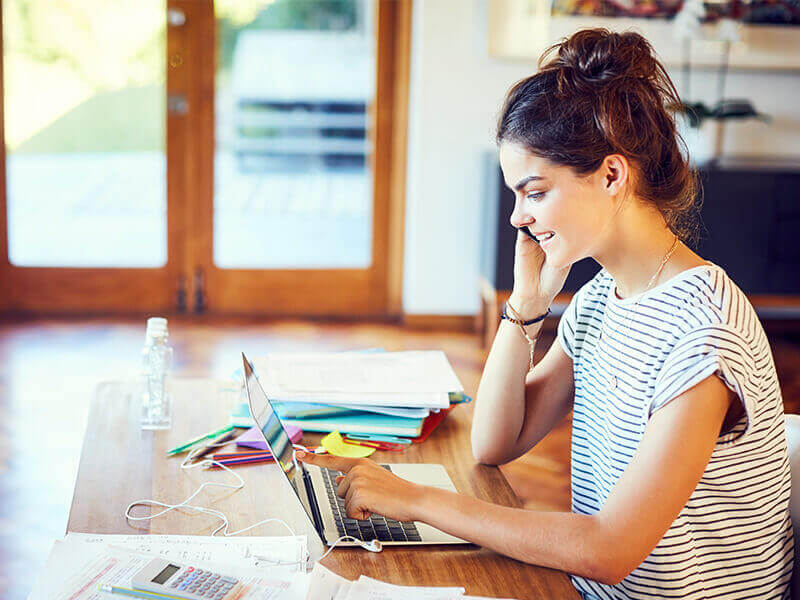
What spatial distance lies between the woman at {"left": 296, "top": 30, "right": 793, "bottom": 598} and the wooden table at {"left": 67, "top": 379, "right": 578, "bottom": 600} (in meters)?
0.04

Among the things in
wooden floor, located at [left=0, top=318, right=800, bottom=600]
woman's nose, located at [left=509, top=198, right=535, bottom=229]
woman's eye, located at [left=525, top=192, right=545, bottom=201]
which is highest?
woman's eye, located at [left=525, top=192, right=545, bottom=201]

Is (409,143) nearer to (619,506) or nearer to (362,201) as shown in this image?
(362,201)

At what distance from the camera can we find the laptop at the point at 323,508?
1.08 meters

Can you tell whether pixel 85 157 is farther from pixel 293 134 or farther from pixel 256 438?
pixel 256 438

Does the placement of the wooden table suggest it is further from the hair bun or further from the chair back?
the hair bun

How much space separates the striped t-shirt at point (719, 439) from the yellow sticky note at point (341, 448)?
34 cm

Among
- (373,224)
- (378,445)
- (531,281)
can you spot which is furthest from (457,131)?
(378,445)

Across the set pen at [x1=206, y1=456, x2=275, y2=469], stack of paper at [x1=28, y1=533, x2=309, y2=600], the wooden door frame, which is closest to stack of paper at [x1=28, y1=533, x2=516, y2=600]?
stack of paper at [x1=28, y1=533, x2=309, y2=600]

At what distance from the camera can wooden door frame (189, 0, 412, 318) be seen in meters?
4.18

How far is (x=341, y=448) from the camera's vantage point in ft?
4.47

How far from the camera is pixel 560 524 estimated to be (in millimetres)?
1025

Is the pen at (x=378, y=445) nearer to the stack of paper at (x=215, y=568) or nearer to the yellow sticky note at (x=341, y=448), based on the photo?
the yellow sticky note at (x=341, y=448)

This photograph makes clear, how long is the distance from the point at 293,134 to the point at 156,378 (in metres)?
2.97

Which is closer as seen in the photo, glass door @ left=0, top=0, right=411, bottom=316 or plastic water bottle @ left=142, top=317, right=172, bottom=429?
plastic water bottle @ left=142, top=317, right=172, bottom=429
